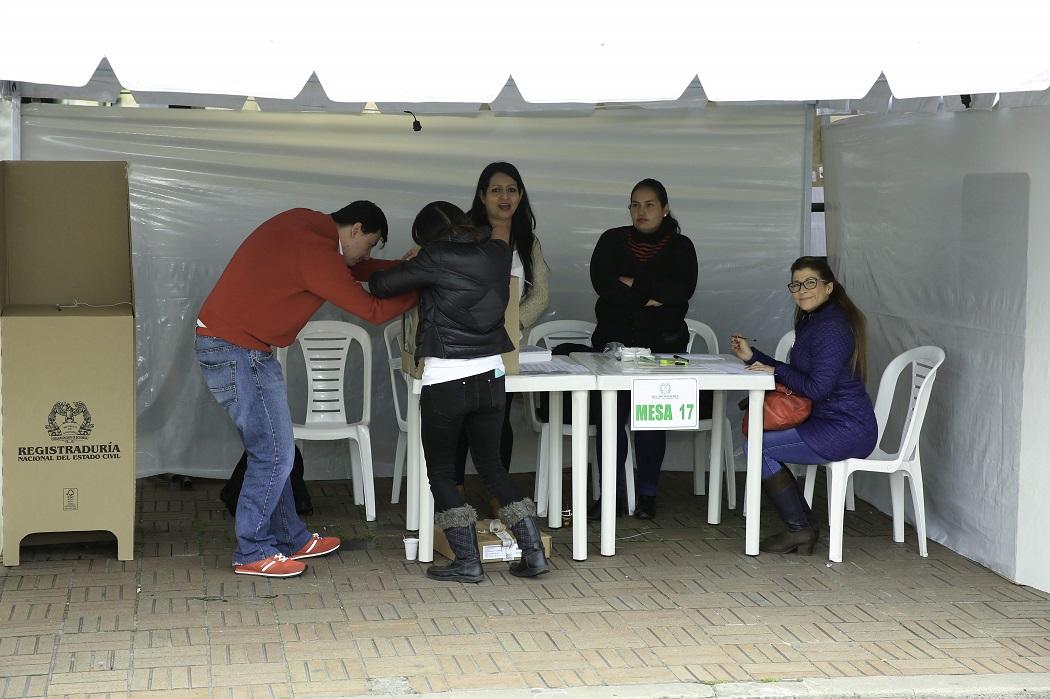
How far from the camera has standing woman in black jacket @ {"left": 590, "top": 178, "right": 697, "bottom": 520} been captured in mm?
6012

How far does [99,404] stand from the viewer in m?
5.08

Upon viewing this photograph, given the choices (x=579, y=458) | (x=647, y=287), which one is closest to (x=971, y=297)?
(x=647, y=287)

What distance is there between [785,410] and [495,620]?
63.8 inches

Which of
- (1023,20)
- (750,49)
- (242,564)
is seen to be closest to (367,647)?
(242,564)

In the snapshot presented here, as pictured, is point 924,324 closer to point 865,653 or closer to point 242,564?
point 865,653

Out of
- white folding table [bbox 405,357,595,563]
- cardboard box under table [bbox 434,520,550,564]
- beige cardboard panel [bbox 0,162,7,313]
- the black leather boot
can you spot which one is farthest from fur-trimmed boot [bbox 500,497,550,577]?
beige cardboard panel [bbox 0,162,7,313]

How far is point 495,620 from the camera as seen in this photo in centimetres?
445

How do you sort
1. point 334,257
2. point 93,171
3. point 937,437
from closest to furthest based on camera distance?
point 334,257 → point 93,171 → point 937,437

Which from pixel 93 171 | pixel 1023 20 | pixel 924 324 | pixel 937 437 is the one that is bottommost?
pixel 937 437

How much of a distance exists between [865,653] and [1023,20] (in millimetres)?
2088

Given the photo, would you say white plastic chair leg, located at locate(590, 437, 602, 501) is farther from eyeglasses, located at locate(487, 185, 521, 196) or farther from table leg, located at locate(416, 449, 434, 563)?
eyeglasses, located at locate(487, 185, 521, 196)

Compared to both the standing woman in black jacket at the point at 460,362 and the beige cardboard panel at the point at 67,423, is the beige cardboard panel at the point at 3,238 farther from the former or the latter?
the standing woman in black jacket at the point at 460,362

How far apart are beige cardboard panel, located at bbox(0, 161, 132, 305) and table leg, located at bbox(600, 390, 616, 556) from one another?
2.05m

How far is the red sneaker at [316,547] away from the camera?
5246 mm
